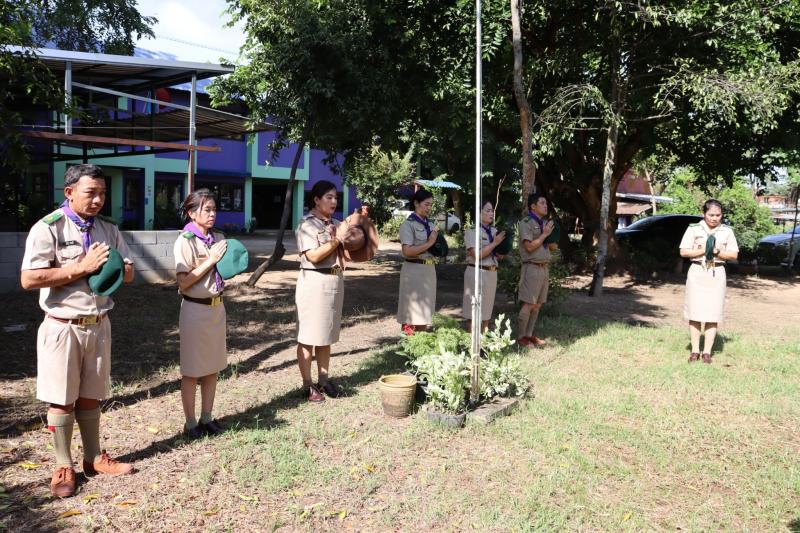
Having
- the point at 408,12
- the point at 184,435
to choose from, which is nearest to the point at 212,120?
the point at 408,12

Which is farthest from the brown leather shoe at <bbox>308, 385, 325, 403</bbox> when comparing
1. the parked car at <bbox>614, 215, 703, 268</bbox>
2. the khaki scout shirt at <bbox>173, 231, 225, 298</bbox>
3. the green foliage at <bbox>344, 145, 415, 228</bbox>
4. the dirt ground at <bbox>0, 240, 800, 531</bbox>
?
the green foliage at <bbox>344, 145, 415, 228</bbox>

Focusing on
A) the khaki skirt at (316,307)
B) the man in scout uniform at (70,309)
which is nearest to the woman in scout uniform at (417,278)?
the khaki skirt at (316,307)

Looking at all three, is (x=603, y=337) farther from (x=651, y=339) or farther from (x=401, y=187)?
(x=401, y=187)

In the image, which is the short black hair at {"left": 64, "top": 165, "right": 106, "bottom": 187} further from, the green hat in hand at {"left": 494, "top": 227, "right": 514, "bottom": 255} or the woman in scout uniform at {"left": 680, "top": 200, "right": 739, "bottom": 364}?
the woman in scout uniform at {"left": 680, "top": 200, "right": 739, "bottom": 364}

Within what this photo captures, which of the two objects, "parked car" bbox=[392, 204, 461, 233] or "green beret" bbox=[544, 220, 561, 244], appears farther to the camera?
"parked car" bbox=[392, 204, 461, 233]

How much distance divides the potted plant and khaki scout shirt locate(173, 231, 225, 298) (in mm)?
1704

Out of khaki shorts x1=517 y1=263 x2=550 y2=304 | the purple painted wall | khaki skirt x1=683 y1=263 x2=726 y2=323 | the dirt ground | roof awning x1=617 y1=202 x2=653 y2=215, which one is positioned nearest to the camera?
the dirt ground

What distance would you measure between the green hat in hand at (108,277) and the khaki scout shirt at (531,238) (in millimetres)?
4719

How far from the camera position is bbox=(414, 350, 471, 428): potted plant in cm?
451

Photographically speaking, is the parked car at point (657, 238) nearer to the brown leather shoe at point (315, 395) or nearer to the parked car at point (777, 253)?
the parked car at point (777, 253)

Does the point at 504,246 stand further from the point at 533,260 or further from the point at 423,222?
the point at 423,222

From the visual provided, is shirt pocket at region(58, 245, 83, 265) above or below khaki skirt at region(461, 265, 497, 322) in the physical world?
above

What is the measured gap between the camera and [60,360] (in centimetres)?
334

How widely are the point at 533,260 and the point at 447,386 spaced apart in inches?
117
